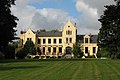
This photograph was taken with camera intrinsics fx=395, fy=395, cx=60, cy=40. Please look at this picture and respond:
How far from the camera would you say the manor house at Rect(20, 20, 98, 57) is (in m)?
139

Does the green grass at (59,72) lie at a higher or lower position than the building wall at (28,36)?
lower

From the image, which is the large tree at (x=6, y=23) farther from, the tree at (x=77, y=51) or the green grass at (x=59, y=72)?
the tree at (x=77, y=51)

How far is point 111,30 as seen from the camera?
8381cm

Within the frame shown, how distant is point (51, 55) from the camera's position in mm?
138750

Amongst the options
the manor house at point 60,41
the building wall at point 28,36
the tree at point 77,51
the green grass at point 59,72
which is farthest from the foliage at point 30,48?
the green grass at point 59,72

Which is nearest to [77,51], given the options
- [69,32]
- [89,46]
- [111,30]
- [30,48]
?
[89,46]

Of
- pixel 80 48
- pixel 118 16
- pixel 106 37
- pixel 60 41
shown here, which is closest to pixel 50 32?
pixel 60 41

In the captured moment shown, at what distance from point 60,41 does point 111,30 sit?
58490mm

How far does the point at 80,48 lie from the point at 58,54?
9064 millimetres

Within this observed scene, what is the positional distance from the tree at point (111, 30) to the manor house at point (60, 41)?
162 ft

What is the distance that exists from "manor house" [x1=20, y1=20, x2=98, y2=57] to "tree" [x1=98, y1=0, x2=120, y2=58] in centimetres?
4938

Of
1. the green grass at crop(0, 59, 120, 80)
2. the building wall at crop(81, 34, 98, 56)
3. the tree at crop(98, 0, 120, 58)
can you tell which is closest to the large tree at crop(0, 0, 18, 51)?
the tree at crop(98, 0, 120, 58)

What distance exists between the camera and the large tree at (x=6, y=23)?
67750 mm

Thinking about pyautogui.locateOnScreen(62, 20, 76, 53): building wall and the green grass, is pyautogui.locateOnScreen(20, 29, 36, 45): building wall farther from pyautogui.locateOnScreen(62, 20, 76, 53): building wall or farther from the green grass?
the green grass
